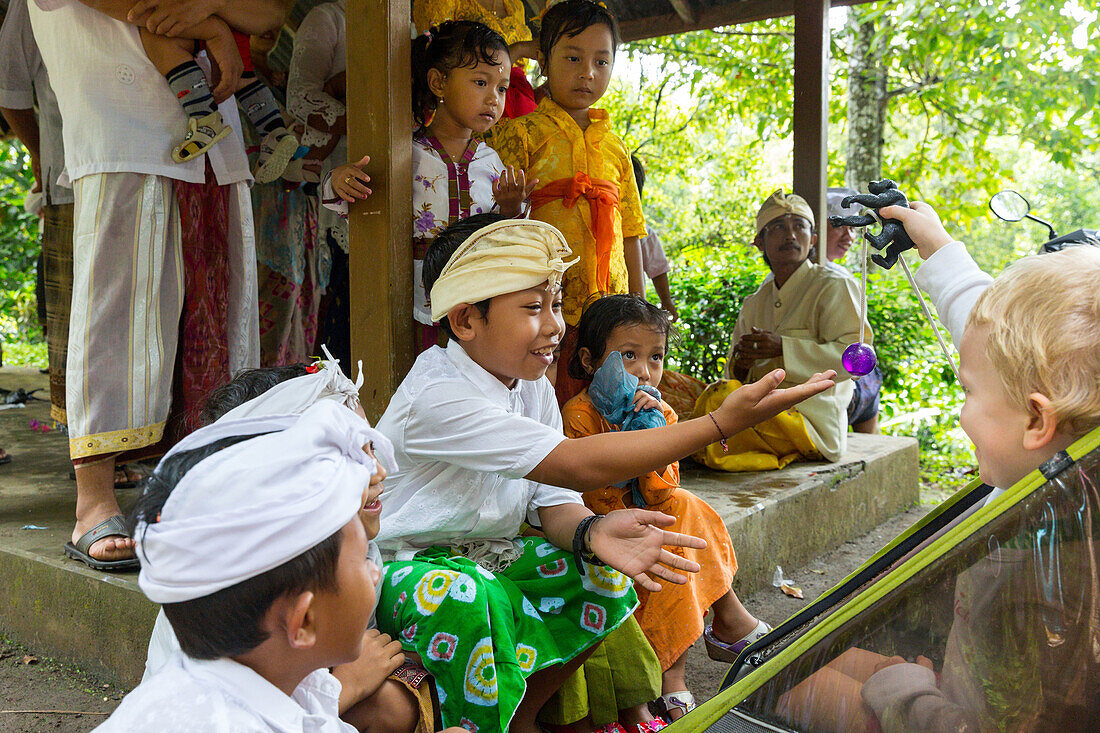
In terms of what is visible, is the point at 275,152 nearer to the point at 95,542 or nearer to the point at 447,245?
the point at 447,245

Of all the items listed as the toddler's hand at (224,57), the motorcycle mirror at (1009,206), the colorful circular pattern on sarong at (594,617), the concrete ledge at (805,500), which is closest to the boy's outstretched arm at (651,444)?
the colorful circular pattern on sarong at (594,617)

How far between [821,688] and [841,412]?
3.66m

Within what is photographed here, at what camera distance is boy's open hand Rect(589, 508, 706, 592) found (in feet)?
Answer: 6.50

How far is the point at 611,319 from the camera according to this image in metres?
2.95

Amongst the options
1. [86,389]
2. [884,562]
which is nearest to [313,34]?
[86,389]

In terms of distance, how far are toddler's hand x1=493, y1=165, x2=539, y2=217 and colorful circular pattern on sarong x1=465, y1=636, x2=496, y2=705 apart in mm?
1637

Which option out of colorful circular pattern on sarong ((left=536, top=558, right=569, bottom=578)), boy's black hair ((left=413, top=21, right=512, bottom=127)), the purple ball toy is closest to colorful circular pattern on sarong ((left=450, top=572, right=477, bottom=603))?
colorful circular pattern on sarong ((left=536, top=558, right=569, bottom=578))

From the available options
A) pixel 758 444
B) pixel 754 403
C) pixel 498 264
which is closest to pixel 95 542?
pixel 498 264

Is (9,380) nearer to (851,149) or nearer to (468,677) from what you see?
(468,677)

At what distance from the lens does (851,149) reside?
9.67 meters

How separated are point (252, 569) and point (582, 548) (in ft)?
3.66

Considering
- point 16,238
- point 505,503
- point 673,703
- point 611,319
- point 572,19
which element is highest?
point 572,19

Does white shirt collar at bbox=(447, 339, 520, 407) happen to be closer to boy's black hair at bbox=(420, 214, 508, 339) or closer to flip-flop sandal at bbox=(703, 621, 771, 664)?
boy's black hair at bbox=(420, 214, 508, 339)

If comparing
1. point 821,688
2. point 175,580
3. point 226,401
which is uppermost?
point 226,401
